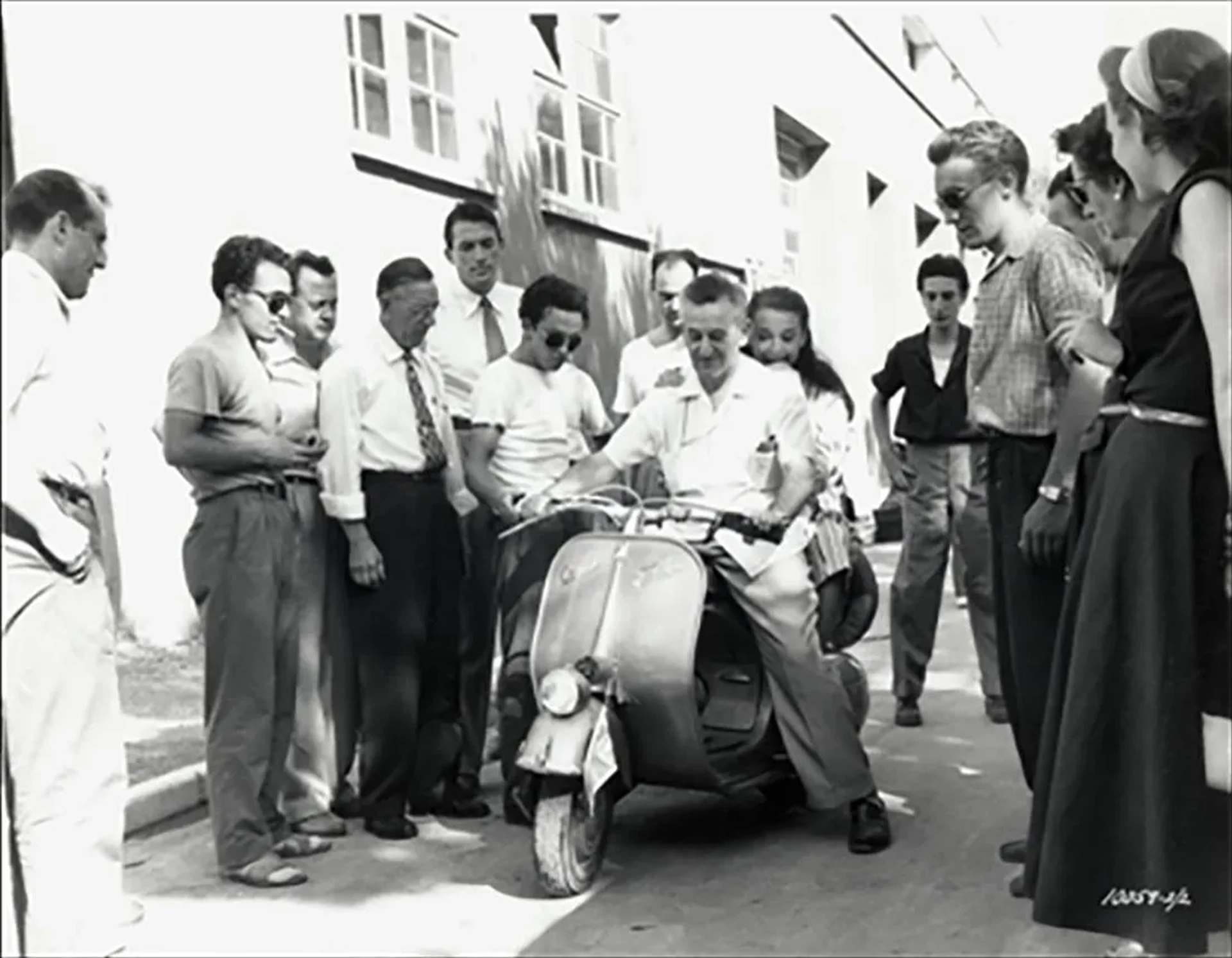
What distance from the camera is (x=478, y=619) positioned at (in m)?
4.54

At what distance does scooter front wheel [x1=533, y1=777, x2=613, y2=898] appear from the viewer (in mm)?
3389

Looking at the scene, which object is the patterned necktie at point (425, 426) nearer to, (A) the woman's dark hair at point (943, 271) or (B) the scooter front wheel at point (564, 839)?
(B) the scooter front wheel at point (564, 839)

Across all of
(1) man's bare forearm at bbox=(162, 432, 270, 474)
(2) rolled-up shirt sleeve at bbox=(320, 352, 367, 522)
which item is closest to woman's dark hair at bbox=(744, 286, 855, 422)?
(2) rolled-up shirt sleeve at bbox=(320, 352, 367, 522)

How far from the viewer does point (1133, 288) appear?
8.02ft

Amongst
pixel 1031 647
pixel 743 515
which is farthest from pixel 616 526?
pixel 1031 647

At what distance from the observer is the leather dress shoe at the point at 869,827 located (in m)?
3.71

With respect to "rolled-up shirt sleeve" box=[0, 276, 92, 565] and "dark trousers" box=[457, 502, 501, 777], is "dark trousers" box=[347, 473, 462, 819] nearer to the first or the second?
"dark trousers" box=[457, 502, 501, 777]

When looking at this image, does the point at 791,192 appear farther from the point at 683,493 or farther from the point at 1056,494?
the point at 1056,494

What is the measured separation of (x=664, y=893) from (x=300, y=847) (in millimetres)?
917

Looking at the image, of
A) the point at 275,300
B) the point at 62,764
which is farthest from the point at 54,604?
the point at 275,300

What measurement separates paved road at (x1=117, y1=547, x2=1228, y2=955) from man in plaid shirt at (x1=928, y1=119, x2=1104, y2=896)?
0.99 feet

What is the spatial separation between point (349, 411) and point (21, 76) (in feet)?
5.62

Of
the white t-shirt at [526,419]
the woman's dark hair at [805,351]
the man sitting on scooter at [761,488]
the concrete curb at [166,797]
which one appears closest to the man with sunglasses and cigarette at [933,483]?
the woman's dark hair at [805,351]

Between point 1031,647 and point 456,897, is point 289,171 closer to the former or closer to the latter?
point 456,897
